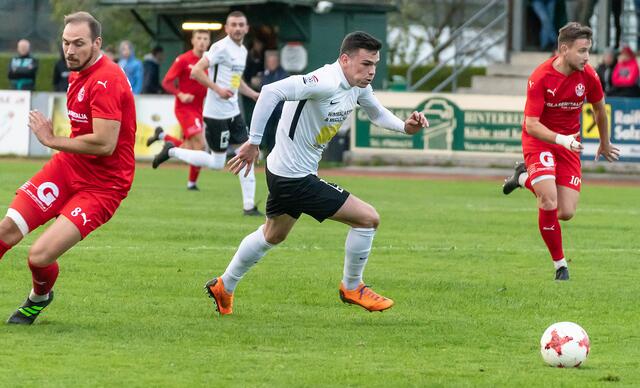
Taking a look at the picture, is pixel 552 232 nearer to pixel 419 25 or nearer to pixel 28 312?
pixel 28 312

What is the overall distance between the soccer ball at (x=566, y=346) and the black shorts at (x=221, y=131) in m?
10.1

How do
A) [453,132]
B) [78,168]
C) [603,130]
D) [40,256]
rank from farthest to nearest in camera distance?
[453,132]
[603,130]
[78,168]
[40,256]

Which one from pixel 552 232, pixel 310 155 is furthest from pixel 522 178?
pixel 310 155

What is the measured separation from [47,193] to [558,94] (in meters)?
4.96

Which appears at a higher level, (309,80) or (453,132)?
(309,80)

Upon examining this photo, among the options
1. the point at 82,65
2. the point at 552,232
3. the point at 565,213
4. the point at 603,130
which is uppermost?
the point at 82,65

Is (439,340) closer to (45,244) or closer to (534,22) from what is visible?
(45,244)

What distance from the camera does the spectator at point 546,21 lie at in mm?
33656

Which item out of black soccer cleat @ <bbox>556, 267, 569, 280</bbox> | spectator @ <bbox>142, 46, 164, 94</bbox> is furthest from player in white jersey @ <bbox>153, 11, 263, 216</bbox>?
spectator @ <bbox>142, 46, 164, 94</bbox>

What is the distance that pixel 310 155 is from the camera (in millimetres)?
9477

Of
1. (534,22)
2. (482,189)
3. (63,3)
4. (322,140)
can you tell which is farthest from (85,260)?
(63,3)

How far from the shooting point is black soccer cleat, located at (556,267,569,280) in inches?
460

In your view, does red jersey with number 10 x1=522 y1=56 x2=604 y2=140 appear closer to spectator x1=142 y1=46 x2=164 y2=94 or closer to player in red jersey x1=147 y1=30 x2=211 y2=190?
player in red jersey x1=147 y1=30 x2=211 y2=190

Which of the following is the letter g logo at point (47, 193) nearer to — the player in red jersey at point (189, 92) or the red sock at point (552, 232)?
the red sock at point (552, 232)
